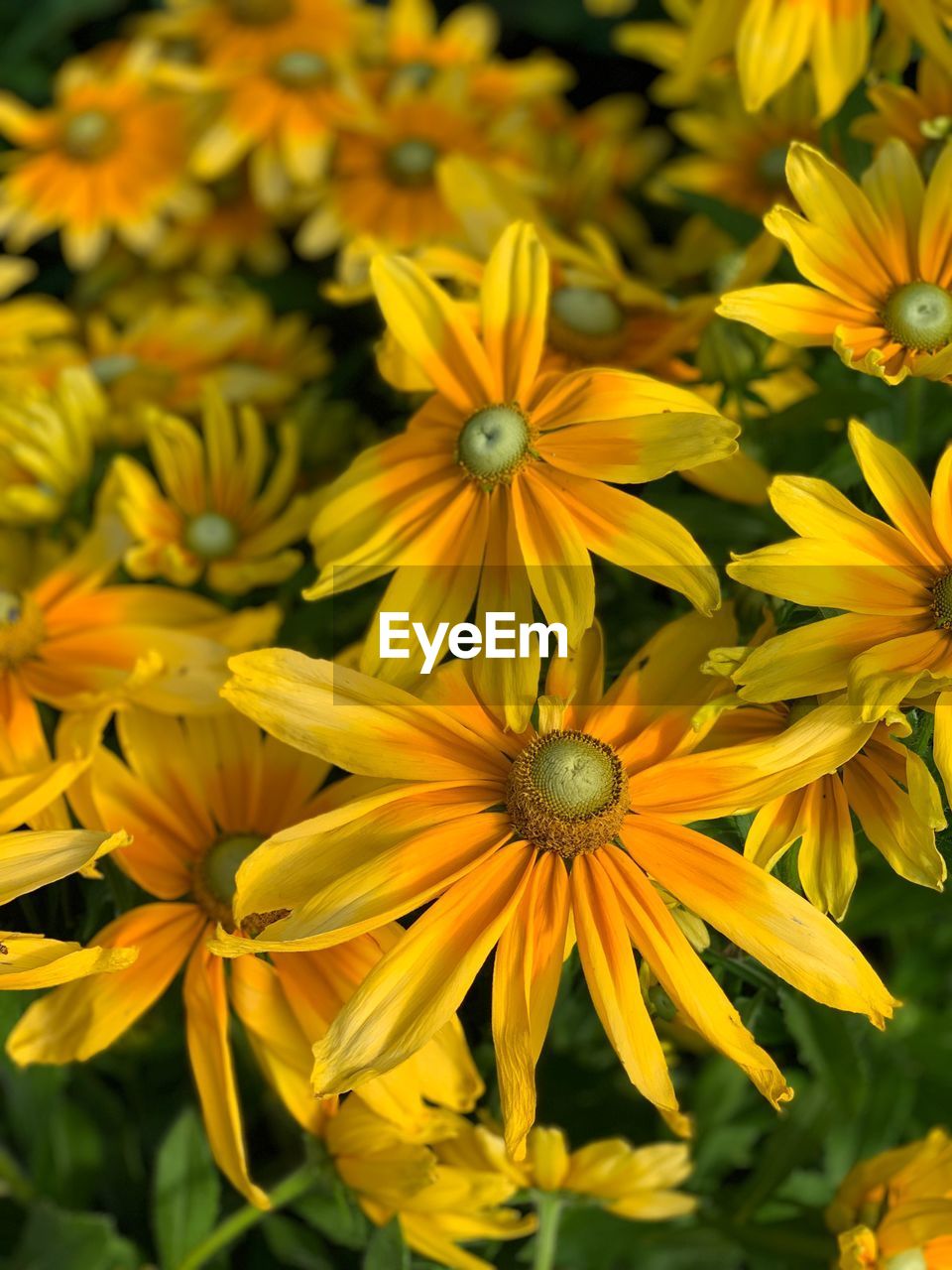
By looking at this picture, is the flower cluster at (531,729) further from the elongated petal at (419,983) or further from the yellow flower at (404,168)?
the yellow flower at (404,168)

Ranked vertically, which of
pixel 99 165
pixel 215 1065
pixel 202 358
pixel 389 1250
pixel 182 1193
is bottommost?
pixel 182 1193

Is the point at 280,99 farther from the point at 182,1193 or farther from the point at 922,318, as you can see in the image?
the point at 182,1193

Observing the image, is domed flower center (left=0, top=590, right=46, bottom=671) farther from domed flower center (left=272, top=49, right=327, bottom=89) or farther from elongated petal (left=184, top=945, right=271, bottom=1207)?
domed flower center (left=272, top=49, right=327, bottom=89)

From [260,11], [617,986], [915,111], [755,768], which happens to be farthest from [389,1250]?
[260,11]

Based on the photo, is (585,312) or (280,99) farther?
(280,99)

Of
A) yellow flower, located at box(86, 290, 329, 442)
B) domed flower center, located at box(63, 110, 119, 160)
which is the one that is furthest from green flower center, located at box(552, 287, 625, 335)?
domed flower center, located at box(63, 110, 119, 160)

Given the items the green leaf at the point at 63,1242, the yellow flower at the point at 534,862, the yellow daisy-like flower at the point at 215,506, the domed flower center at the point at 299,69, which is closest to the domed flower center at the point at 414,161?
the domed flower center at the point at 299,69

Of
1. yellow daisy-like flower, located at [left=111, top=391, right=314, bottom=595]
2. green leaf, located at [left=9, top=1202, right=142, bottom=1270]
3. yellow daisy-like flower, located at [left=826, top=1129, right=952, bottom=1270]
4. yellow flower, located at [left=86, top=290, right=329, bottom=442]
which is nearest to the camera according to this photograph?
yellow daisy-like flower, located at [left=826, top=1129, right=952, bottom=1270]
